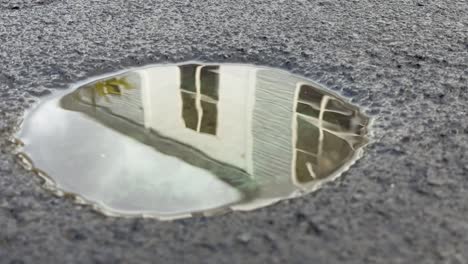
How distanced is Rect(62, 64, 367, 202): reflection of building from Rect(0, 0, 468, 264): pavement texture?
8 cm

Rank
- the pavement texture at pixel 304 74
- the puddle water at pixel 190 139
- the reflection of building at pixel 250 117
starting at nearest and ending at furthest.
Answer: the pavement texture at pixel 304 74 < the puddle water at pixel 190 139 < the reflection of building at pixel 250 117

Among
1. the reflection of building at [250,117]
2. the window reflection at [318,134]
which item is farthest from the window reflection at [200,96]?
the window reflection at [318,134]

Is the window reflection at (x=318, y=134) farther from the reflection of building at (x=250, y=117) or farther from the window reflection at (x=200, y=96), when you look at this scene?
the window reflection at (x=200, y=96)

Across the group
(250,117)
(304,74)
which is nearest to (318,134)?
(250,117)

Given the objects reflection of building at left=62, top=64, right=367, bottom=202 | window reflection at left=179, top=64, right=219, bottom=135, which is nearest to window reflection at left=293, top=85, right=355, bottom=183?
Answer: reflection of building at left=62, top=64, right=367, bottom=202

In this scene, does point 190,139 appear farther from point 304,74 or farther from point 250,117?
point 304,74

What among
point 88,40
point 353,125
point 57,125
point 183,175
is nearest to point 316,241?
point 183,175

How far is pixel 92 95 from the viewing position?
7.67 ft

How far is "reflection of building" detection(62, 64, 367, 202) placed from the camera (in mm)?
1969

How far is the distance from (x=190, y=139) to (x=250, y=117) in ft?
0.75

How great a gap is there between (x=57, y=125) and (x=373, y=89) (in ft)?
3.46

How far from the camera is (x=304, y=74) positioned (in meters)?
2.42

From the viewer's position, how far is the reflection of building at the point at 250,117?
77.5 inches

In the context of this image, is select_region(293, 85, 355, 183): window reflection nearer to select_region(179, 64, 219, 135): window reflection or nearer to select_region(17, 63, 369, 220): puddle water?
select_region(17, 63, 369, 220): puddle water
